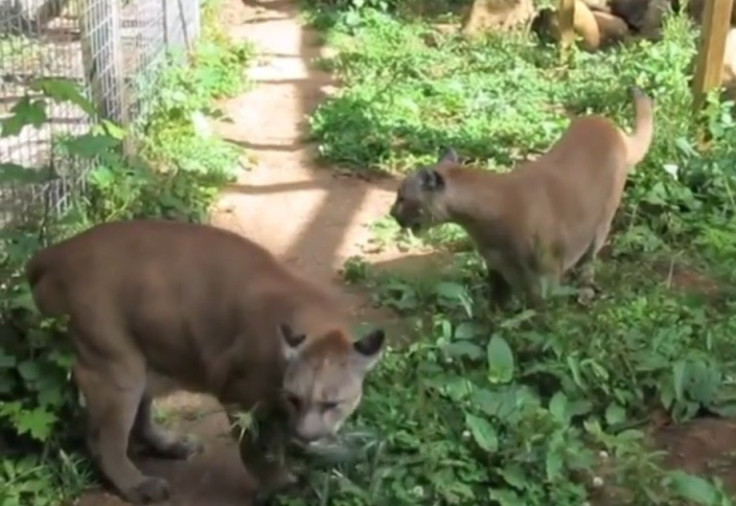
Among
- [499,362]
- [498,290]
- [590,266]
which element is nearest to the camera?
[499,362]

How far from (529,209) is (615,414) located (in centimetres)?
155

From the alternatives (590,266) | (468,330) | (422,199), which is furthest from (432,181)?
(590,266)

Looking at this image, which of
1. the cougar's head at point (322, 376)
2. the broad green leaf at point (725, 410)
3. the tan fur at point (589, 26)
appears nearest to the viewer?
the cougar's head at point (322, 376)

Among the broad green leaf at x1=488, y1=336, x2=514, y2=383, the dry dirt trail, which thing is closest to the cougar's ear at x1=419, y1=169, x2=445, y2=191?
the dry dirt trail

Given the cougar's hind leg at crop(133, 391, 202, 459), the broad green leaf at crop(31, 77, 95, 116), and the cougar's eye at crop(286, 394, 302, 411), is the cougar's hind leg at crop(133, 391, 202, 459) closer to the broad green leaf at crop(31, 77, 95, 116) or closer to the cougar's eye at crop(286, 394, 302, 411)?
→ the cougar's eye at crop(286, 394, 302, 411)

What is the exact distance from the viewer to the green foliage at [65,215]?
5.66 m

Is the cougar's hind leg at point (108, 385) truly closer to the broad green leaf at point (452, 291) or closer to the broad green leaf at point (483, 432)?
the broad green leaf at point (483, 432)

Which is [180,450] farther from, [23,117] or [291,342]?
[23,117]

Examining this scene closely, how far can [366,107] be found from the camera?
10898 millimetres

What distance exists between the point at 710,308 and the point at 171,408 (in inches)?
103

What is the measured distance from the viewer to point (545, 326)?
654 cm

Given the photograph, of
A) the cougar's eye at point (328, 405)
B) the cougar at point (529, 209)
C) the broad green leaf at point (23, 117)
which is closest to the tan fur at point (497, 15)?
the cougar at point (529, 209)

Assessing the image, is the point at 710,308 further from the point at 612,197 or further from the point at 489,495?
the point at 489,495

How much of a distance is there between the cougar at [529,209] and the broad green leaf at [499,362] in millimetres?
950
